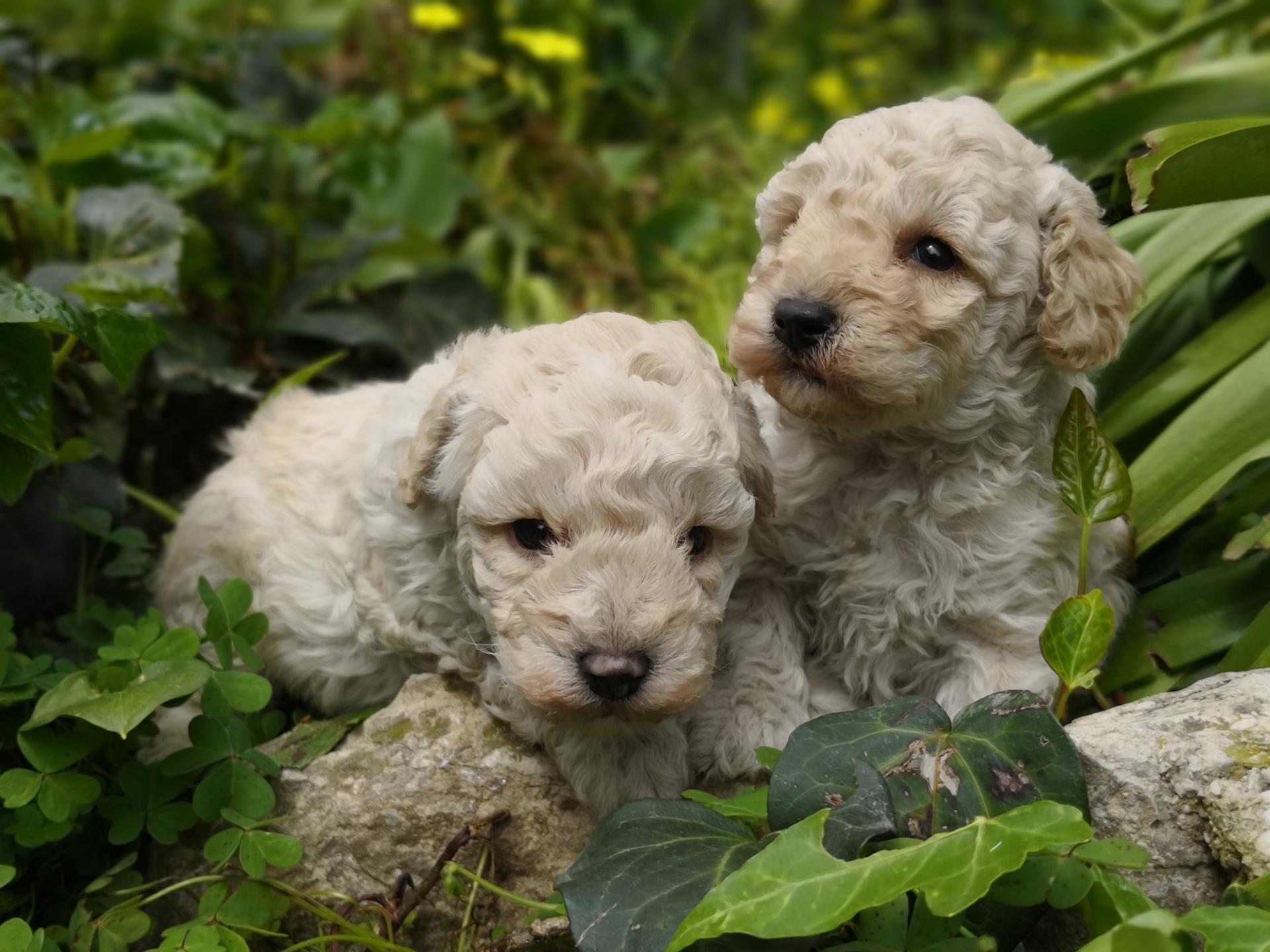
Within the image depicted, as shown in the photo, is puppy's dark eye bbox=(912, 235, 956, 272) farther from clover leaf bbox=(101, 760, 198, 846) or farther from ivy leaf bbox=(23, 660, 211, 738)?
clover leaf bbox=(101, 760, 198, 846)

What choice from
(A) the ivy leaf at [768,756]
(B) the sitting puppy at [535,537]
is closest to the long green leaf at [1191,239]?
(B) the sitting puppy at [535,537]

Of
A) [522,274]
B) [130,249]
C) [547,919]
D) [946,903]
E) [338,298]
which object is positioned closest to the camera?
[946,903]

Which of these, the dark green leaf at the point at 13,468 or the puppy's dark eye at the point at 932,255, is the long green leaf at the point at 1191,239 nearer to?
the puppy's dark eye at the point at 932,255

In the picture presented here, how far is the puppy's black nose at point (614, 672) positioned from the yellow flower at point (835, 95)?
6.58m

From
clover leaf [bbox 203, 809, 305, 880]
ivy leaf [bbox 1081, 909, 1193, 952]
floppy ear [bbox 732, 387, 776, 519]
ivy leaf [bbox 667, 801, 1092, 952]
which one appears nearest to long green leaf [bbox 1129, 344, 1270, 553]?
floppy ear [bbox 732, 387, 776, 519]

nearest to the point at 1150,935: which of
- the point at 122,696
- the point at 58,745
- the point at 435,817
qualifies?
the point at 435,817

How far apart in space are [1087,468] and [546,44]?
473 centimetres

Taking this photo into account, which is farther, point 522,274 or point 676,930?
point 522,274

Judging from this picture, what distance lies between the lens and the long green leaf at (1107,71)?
4.54m

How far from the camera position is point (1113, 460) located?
2955 mm

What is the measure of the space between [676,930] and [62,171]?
12.9 feet

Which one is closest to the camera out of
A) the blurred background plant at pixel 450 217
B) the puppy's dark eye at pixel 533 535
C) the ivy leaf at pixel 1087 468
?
the puppy's dark eye at pixel 533 535

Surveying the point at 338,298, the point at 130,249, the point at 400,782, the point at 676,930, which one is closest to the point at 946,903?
the point at 676,930

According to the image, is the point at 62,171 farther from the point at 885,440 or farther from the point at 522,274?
the point at 885,440
